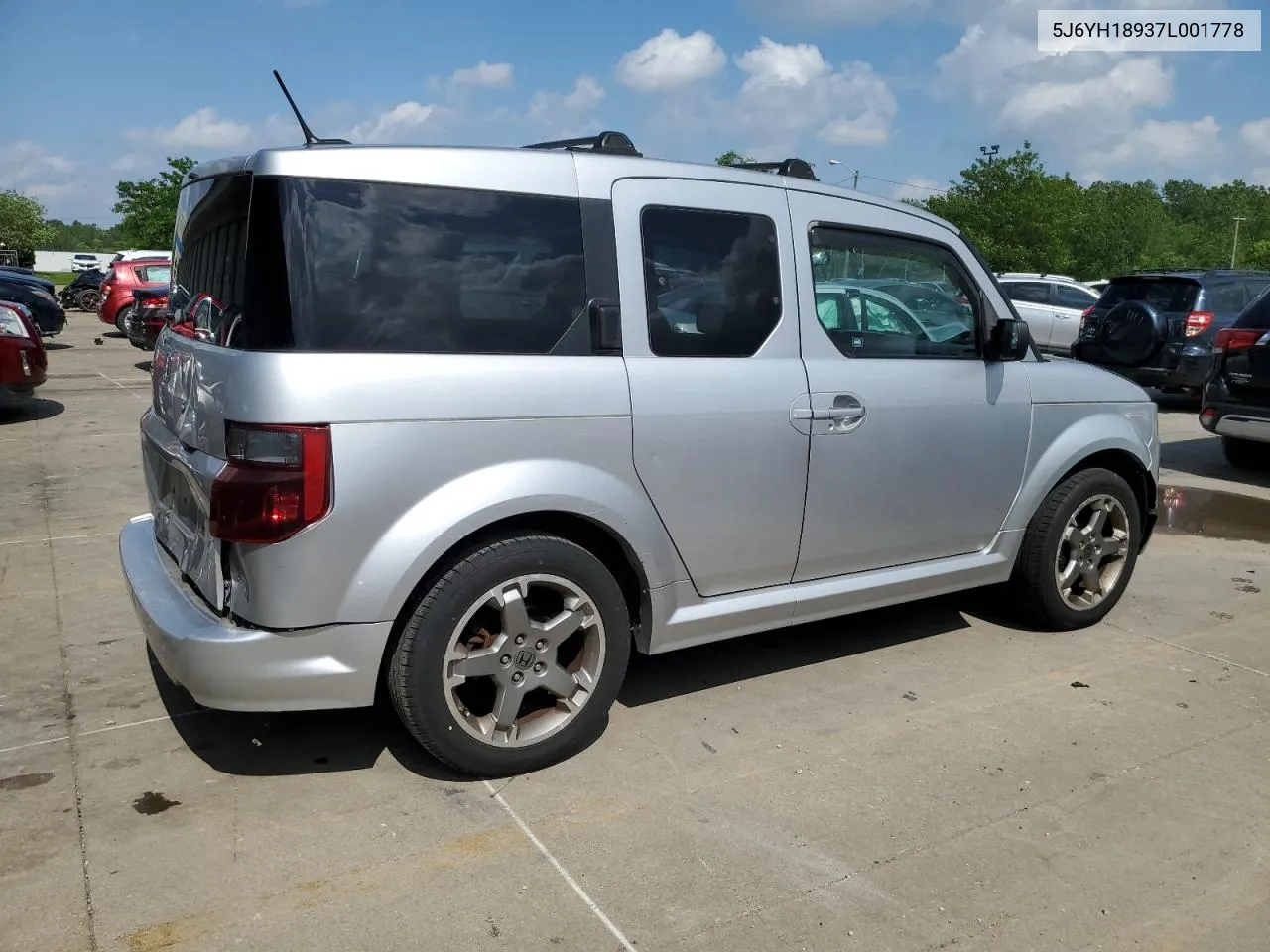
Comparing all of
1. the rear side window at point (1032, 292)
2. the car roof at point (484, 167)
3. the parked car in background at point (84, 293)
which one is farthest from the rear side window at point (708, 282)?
the parked car in background at point (84, 293)

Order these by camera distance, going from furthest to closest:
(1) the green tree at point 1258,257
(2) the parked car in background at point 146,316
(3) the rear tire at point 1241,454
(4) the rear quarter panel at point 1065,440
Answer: (1) the green tree at point 1258,257, (2) the parked car in background at point 146,316, (3) the rear tire at point 1241,454, (4) the rear quarter panel at point 1065,440

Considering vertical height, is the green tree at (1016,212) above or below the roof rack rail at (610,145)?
above

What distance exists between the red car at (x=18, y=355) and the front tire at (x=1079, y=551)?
9.69m

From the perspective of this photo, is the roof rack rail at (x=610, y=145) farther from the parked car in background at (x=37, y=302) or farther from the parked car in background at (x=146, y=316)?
the parked car in background at (x=37, y=302)

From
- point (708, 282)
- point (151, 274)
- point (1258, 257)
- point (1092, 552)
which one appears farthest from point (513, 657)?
point (1258, 257)

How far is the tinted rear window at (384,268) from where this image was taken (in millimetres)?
2953

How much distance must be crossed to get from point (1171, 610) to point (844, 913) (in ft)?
11.4

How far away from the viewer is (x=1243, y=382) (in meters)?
8.81

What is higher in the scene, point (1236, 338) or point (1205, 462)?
point (1236, 338)

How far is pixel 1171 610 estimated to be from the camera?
17.7 feet

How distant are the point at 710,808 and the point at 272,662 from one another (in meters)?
1.40

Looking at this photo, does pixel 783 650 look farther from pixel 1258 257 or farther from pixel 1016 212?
pixel 1258 257

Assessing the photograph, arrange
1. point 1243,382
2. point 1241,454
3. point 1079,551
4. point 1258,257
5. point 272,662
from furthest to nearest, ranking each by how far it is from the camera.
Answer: point 1258,257 < point 1241,454 < point 1243,382 < point 1079,551 < point 272,662

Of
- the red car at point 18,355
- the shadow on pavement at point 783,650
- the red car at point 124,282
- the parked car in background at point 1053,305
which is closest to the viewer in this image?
the shadow on pavement at point 783,650
